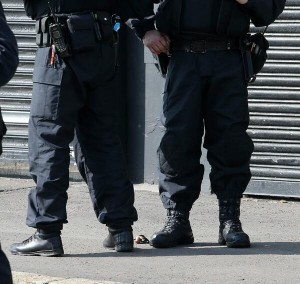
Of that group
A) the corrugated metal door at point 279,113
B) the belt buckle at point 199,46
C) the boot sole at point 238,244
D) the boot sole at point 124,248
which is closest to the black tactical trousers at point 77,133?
the boot sole at point 124,248

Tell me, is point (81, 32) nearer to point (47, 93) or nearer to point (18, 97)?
point (47, 93)

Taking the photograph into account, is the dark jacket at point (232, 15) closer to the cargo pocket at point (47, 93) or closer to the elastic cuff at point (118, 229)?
the cargo pocket at point (47, 93)

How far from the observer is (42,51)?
6691 mm

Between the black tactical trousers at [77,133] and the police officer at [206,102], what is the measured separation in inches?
12.9

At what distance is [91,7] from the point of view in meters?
6.66

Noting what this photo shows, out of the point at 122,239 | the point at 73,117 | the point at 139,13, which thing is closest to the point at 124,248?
the point at 122,239

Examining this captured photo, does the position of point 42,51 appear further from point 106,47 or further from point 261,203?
point 261,203

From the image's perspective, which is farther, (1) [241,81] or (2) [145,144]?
(2) [145,144]

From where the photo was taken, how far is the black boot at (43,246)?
6.70m

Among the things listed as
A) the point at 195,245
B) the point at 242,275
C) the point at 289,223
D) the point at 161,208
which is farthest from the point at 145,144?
the point at 242,275

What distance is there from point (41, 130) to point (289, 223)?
7.16 ft

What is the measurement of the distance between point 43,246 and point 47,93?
0.88 meters

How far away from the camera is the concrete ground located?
6180mm

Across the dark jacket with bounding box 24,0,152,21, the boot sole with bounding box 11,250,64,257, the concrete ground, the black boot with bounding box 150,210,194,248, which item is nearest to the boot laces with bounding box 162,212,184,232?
the black boot with bounding box 150,210,194,248
